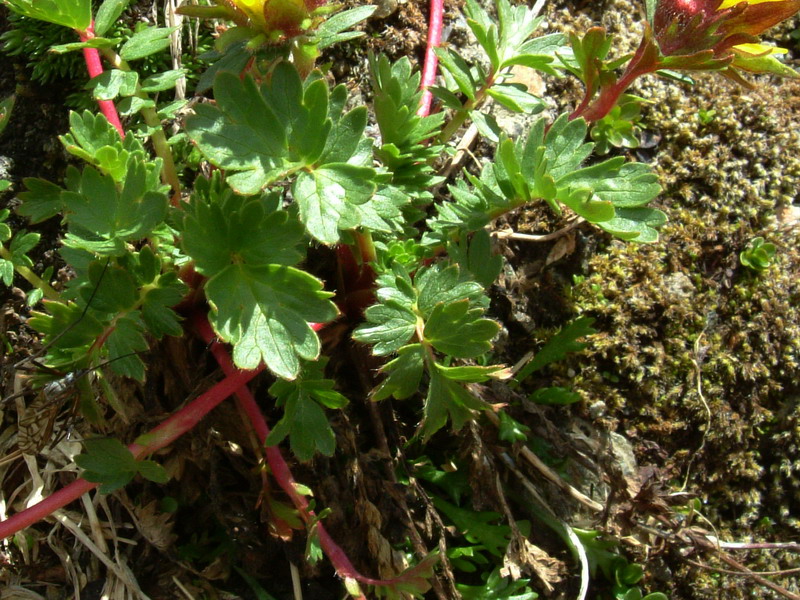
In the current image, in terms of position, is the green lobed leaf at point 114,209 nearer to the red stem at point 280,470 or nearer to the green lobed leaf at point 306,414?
the red stem at point 280,470

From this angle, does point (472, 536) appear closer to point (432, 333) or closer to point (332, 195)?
point (432, 333)

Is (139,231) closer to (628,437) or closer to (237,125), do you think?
(237,125)

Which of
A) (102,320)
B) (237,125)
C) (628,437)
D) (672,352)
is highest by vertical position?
(237,125)

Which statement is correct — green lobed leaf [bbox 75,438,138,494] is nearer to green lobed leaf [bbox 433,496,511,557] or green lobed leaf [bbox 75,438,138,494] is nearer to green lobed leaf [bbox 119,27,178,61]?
green lobed leaf [bbox 433,496,511,557]

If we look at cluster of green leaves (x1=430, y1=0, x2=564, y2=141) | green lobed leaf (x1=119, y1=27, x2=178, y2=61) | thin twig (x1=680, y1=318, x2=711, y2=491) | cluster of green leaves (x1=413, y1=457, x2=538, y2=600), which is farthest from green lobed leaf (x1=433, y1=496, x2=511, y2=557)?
green lobed leaf (x1=119, y1=27, x2=178, y2=61)

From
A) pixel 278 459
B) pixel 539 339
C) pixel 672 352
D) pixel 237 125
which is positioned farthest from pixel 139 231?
pixel 672 352

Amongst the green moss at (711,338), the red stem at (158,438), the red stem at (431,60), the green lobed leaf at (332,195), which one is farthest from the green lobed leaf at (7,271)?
the green moss at (711,338)

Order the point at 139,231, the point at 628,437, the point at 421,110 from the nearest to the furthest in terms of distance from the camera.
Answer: the point at 139,231 < the point at 421,110 < the point at 628,437
